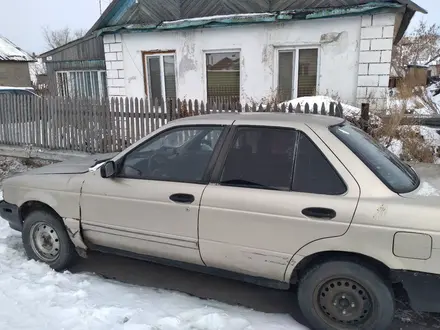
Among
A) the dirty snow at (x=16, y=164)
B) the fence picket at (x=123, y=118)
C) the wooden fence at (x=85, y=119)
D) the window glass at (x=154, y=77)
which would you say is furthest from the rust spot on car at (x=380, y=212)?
the window glass at (x=154, y=77)

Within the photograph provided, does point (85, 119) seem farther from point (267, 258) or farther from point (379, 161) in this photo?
point (379, 161)

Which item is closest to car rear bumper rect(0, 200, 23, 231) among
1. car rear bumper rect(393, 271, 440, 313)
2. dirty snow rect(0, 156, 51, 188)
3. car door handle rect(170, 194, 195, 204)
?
car door handle rect(170, 194, 195, 204)

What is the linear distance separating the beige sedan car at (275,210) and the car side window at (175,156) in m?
0.01

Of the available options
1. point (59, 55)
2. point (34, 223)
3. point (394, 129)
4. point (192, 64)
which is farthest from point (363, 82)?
point (59, 55)

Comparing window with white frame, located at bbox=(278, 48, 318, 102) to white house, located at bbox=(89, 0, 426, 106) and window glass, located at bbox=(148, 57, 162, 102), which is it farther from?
window glass, located at bbox=(148, 57, 162, 102)

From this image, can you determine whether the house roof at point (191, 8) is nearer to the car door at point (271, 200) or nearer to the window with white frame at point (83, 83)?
the window with white frame at point (83, 83)

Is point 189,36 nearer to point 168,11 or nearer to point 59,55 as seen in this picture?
point 168,11

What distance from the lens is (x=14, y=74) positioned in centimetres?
2314

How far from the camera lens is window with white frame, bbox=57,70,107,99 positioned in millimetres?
12455

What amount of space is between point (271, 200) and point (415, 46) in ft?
→ 87.7

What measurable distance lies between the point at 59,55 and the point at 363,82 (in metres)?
10.8

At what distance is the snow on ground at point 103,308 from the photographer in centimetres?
267

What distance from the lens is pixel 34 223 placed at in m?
3.65

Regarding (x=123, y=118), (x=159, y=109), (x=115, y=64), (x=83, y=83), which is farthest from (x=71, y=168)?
(x=83, y=83)
